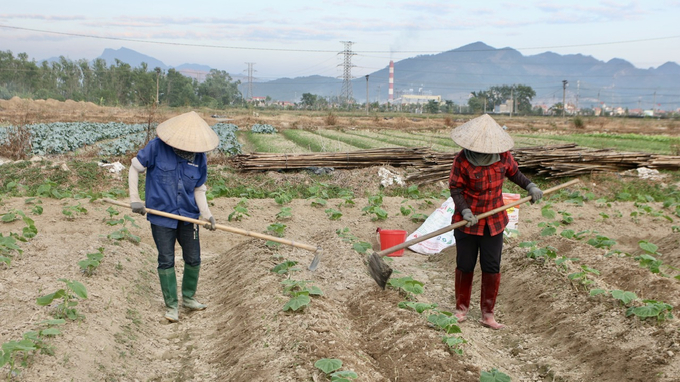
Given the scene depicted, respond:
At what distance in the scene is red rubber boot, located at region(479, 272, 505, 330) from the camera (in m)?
5.03

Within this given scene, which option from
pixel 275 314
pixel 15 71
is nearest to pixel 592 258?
pixel 275 314

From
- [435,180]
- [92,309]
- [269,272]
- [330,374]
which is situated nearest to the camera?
[330,374]

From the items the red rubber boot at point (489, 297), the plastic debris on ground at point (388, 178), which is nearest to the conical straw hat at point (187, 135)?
the red rubber boot at point (489, 297)

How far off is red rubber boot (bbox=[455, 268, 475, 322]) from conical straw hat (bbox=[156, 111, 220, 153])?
248cm

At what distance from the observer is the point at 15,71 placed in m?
75.1

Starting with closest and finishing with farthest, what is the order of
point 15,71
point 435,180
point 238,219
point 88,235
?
1. point 88,235
2. point 238,219
3. point 435,180
4. point 15,71

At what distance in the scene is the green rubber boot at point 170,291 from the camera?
202 inches

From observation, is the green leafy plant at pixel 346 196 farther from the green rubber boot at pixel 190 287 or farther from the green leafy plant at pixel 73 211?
the green rubber boot at pixel 190 287

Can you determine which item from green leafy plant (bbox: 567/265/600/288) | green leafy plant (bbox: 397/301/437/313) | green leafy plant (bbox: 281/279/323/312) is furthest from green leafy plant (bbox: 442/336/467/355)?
green leafy plant (bbox: 567/265/600/288)

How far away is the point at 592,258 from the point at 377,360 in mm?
3526

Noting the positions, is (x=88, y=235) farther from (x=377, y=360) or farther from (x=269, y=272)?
(x=377, y=360)

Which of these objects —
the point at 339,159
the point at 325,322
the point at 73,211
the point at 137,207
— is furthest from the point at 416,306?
the point at 339,159

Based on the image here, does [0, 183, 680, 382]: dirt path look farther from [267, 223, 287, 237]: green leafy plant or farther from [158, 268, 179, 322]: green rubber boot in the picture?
[267, 223, 287, 237]: green leafy plant

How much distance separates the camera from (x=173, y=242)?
5.07 metres
